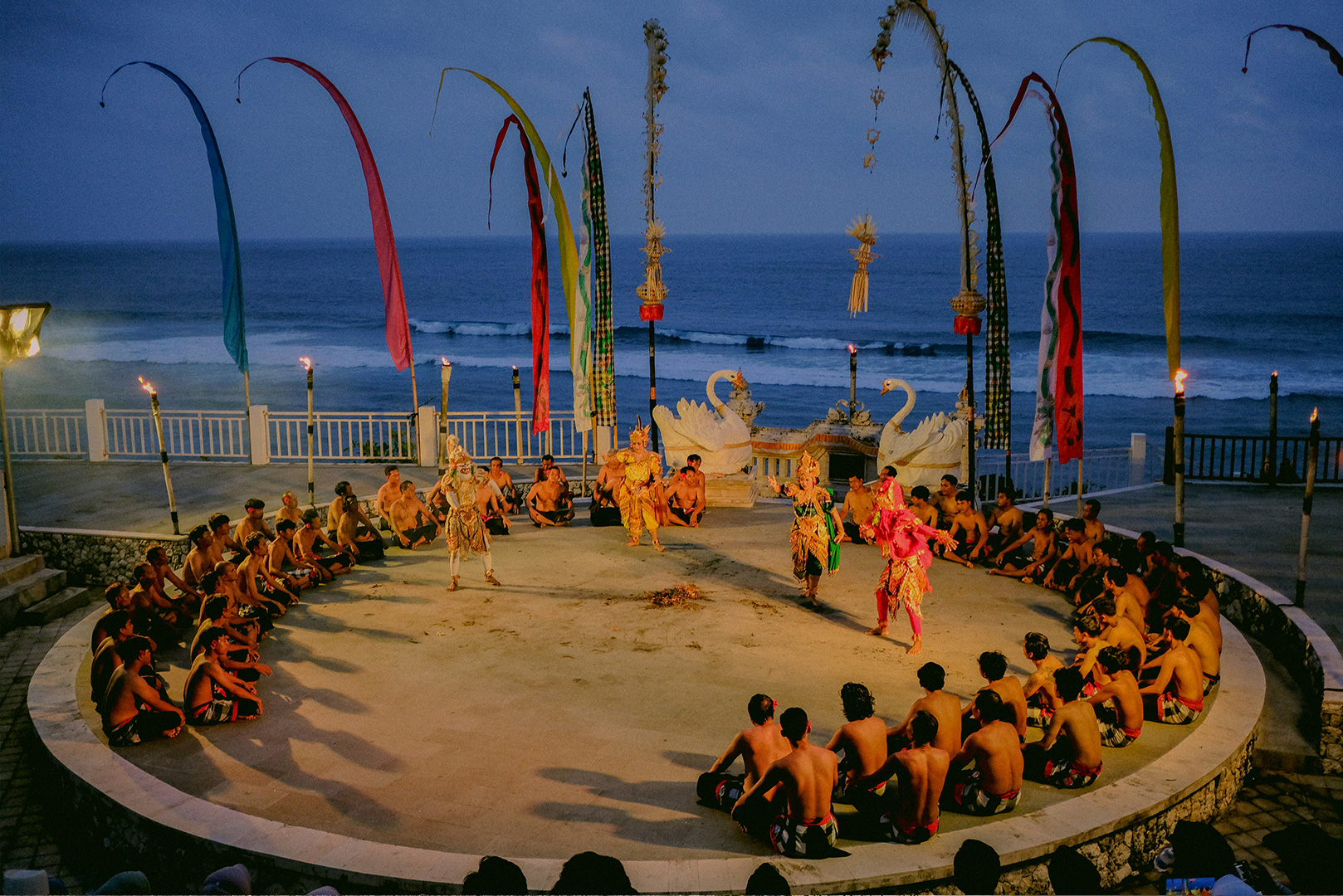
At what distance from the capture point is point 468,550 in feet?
33.9

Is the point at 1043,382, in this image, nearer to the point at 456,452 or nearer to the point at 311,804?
the point at 456,452

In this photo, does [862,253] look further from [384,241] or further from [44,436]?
[44,436]

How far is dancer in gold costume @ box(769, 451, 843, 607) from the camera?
884cm

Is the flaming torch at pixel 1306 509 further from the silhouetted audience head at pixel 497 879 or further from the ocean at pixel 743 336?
the ocean at pixel 743 336

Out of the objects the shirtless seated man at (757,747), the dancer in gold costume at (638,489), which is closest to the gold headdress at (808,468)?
the dancer in gold costume at (638,489)

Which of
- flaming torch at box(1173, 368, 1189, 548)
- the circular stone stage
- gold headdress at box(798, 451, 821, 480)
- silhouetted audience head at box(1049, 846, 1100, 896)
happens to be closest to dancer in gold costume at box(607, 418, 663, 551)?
the circular stone stage

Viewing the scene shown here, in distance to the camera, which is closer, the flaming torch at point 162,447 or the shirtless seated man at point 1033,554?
the shirtless seated man at point 1033,554

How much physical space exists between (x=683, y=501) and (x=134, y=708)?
6.81m

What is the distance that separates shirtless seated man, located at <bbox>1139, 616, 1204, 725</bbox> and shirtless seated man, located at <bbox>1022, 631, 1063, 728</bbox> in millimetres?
796

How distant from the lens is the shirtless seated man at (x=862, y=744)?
17.6 feet

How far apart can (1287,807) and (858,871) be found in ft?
11.1

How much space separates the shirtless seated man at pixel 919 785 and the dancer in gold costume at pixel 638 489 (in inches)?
230

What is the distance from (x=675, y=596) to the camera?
30.6 feet

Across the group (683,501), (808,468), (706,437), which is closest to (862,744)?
(808,468)
